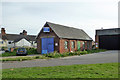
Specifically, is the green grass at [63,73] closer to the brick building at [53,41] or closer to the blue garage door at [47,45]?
the brick building at [53,41]

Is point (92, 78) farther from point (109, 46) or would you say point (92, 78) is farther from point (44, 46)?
point (109, 46)

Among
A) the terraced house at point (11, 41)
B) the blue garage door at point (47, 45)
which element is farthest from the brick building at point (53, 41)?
the terraced house at point (11, 41)

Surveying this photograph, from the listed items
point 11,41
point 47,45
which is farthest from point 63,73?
point 11,41

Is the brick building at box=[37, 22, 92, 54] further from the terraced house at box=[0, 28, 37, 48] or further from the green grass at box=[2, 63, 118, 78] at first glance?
the terraced house at box=[0, 28, 37, 48]

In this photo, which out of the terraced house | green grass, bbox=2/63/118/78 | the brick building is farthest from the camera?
the terraced house

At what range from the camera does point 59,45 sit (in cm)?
2438

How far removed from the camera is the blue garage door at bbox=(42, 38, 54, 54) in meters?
25.4

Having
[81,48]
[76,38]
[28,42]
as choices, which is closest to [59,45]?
[76,38]

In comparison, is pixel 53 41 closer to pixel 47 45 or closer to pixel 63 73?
pixel 47 45

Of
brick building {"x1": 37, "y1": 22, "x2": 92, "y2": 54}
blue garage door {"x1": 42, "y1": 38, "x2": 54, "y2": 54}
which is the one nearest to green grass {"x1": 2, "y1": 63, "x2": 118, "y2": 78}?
brick building {"x1": 37, "y1": 22, "x2": 92, "y2": 54}

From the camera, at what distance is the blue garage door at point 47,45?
83.3 ft

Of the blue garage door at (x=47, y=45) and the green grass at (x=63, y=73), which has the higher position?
the blue garage door at (x=47, y=45)

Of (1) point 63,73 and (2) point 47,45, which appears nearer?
(1) point 63,73

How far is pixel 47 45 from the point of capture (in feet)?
84.9
